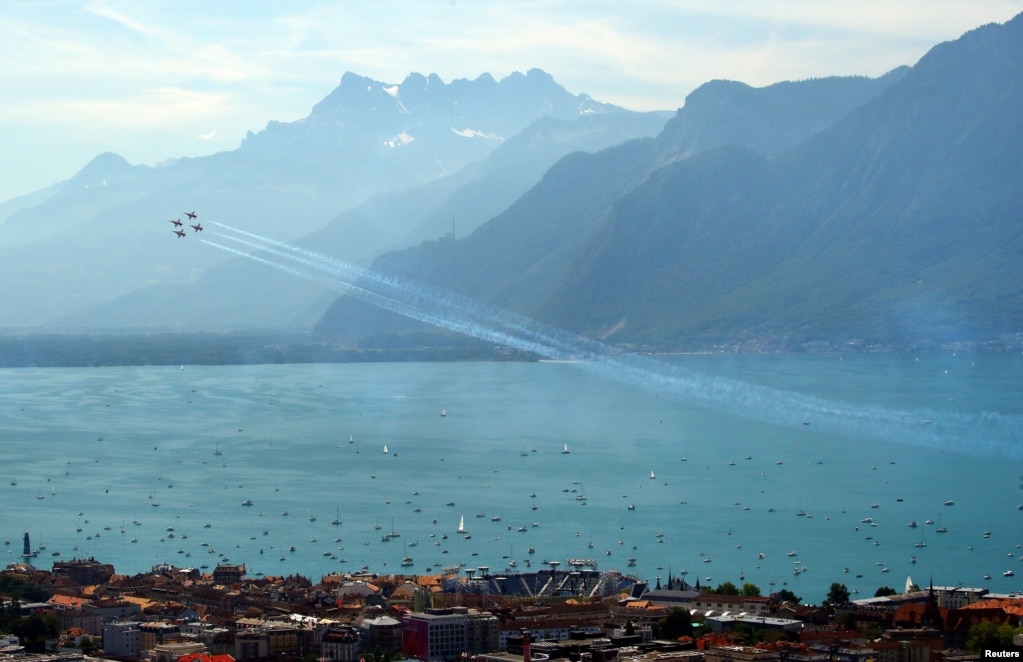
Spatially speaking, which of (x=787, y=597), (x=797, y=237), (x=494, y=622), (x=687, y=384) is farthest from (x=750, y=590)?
(x=797, y=237)

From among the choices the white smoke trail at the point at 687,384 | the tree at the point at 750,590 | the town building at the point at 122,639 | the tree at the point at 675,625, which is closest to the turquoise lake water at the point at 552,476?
the white smoke trail at the point at 687,384

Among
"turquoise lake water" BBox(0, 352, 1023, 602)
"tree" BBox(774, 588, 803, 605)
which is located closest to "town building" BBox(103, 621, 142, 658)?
"turquoise lake water" BBox(0, 352, 1023, 602)

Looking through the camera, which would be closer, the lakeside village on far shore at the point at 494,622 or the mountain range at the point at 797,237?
the lakeside village on far shore at the point at 494,622

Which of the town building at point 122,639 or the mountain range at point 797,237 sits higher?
the mountain range at point 797,237

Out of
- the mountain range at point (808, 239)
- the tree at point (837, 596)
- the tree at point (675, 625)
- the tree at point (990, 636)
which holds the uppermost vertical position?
the mountain range at point (808, 239)

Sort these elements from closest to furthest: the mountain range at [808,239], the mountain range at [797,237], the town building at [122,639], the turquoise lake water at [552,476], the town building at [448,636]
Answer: the town building at [448,636]
the town building at [122,639]
the turquoise lake water at [552,476]
the mountain range at [808,239]
the mountain range at [797,237]

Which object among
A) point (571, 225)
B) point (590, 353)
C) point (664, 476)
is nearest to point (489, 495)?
point (664, 476)

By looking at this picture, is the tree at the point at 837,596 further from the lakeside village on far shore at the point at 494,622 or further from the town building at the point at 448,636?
the town building at the point at 448,636

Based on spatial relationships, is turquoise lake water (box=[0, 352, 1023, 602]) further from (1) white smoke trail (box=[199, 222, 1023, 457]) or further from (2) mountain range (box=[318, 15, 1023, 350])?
(2) mountain range (box=[318, 15, 1023, 350])

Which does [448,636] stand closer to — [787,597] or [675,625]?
[675,625]
